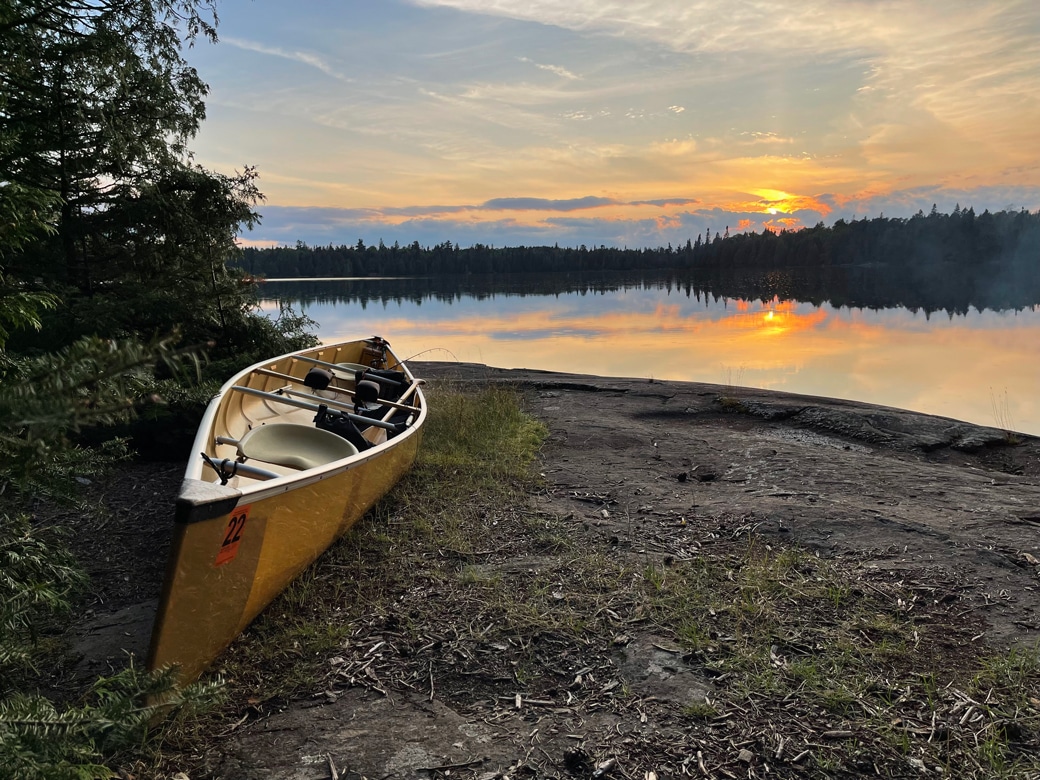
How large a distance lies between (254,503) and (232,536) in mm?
186

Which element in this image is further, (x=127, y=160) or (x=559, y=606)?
(x=127, y=160)

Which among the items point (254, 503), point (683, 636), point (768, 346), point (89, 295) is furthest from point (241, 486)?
point (768, 346)

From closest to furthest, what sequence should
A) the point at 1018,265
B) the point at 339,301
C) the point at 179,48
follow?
the point at 179,48 → the point at 339,301 → the point at 1018,265

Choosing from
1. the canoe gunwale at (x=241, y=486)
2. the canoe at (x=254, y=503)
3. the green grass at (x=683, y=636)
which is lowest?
the green grass at (x=683, y=636)

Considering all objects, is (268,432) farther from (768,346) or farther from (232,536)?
(768,346)

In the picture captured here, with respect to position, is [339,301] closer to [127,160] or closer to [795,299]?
[795,299]

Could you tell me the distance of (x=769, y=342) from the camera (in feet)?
88.0

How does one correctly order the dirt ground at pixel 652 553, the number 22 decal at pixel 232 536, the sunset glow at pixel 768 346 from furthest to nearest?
the sunset glow at pixel 768 346 < the number 22 decal at pixel 232 536 < the dirt ground at pixel 652 553

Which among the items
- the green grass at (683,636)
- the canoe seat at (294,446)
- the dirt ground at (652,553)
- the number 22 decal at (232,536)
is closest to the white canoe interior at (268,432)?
the canoe seat at (294,446)

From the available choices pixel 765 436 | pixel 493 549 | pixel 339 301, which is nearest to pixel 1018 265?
pixel 339 301

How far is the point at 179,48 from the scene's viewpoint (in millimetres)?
7246

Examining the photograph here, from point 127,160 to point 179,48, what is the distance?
183 centimetres

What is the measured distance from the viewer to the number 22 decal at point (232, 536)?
307 cm

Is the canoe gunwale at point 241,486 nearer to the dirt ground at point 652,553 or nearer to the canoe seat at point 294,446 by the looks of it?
the canoe seat at point 294,446
